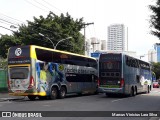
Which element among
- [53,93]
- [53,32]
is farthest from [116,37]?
[53,93]

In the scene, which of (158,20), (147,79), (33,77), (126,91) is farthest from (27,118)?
(147,79)

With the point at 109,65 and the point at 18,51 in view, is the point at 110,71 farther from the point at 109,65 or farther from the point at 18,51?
the point at 18,51

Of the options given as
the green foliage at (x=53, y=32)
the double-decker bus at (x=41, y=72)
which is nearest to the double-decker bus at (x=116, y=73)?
the double-decker bus at (x=41, y=72)

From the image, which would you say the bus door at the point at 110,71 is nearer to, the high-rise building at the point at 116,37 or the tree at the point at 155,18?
the tree at the point at 155,18

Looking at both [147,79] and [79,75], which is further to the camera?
[147,79]

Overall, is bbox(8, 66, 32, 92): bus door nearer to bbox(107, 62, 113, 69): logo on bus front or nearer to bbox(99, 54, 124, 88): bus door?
bbox(99, 54, 124, 88): bus door

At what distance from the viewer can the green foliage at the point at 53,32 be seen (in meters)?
49.1

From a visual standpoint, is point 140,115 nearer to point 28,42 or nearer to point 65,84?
point 65,84

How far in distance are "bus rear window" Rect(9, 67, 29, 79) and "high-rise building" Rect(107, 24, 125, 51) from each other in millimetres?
62183

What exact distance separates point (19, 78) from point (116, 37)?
219 ft

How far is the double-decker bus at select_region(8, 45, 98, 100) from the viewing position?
21688 mm

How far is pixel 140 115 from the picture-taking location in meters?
14.2

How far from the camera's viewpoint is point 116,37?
285 ft

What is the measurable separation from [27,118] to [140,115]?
502 cm
